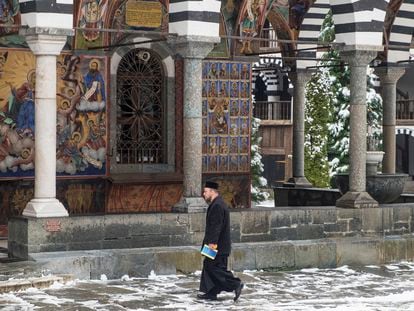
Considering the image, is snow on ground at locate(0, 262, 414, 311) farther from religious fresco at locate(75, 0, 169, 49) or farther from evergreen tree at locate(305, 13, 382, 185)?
evergreen tree at locate(305, 13, 382, 185)

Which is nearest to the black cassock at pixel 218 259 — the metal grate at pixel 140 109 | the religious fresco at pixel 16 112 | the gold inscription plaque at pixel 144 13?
the religious fresco at pixel 16 112

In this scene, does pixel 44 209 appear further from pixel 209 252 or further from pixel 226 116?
pixel 226 116

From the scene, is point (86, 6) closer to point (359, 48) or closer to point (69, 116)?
point (69, 116)

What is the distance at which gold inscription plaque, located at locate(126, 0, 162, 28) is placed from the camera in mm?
18344

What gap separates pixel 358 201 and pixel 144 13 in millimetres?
4936

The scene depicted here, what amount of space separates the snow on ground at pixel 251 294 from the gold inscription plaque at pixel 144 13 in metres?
5.53

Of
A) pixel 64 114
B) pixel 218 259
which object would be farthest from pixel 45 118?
pixel 218 259

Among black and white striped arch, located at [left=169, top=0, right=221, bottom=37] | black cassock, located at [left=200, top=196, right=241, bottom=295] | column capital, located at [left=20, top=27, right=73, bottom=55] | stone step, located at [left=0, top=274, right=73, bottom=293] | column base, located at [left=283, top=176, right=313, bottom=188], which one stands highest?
black and white striped arch, located at [left=169, top=0, right=221, bottom=37]

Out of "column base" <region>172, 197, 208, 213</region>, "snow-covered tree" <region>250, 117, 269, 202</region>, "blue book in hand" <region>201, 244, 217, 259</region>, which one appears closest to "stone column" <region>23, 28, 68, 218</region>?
"column base" <region>172, 197, 208, 213</region>

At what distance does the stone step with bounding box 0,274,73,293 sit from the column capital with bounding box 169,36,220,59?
388cm

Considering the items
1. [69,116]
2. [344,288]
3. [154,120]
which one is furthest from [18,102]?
[344,288]

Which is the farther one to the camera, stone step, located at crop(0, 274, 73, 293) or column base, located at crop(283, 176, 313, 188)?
column base, located at crop(283, 176, 313, 188)

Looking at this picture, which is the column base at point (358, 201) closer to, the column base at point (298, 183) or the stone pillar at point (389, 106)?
the stone pillar at point (389, 106)

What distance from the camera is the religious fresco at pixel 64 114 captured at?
17.0 metres
